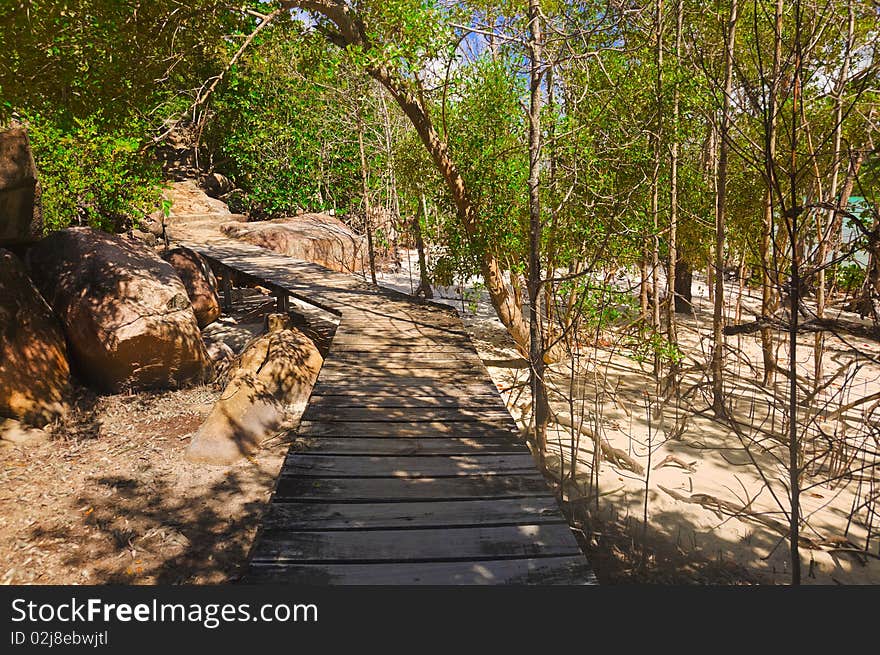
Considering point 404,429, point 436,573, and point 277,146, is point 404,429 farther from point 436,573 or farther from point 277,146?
point 277,146

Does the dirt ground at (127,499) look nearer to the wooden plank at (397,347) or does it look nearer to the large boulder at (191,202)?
the wooden plank at (397,347)

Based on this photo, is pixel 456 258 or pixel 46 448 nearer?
pixel 46 448

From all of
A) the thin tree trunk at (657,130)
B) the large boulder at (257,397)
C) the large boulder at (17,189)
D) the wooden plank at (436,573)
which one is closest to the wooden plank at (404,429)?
the wooden plank at (436,573)

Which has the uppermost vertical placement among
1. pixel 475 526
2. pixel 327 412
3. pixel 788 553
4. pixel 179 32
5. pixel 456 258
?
pixel 179 32

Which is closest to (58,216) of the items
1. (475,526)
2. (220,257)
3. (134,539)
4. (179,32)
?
(220,257)

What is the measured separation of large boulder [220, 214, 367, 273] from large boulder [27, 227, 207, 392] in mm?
4922

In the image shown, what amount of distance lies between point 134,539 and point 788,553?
6106mm

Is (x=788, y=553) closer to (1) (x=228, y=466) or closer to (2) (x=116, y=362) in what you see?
(1) (x=228, y=466)

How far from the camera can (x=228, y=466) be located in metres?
6.27

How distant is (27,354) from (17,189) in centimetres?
201

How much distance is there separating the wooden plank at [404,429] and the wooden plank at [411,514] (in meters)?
0.90

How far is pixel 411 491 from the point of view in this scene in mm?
3318

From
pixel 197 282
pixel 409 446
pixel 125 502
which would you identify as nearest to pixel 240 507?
pixel 125 502

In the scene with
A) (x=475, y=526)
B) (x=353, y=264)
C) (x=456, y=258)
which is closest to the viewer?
(x=475, y=526)
